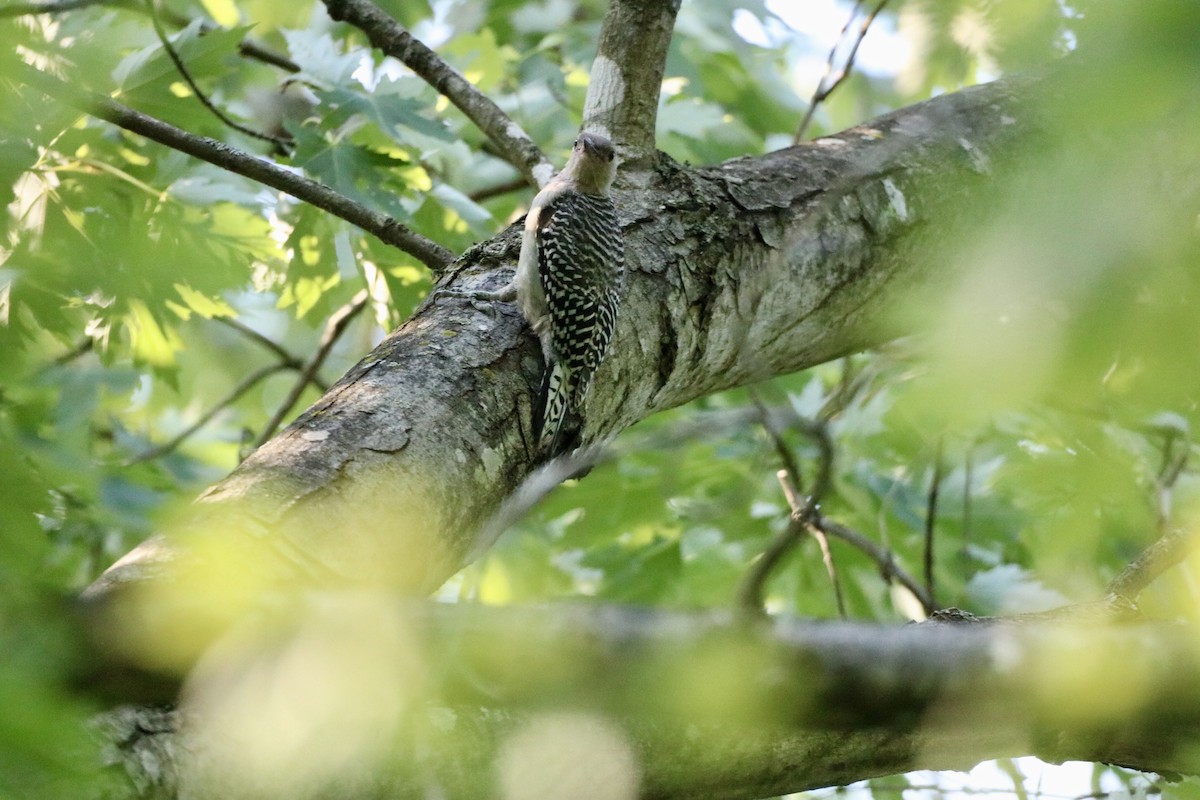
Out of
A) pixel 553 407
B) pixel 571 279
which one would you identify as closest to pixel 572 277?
pixel 571 279

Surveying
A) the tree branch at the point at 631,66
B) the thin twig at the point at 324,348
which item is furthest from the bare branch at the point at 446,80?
the thin twig at the point at 324,348

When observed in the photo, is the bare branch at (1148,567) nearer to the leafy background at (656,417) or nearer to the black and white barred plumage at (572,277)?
the leafy background at (656,417)

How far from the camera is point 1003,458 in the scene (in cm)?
501

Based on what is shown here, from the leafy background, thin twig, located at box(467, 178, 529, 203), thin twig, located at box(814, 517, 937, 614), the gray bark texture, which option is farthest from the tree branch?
thin twig, located at box(467, 178, 529, 203)

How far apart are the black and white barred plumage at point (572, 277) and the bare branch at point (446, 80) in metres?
0.13

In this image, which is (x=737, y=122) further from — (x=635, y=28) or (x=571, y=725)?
(x=571, y=725)

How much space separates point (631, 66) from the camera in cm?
375

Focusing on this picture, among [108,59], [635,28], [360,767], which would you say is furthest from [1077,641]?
Answer: [635,28]

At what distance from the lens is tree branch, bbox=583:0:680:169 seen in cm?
372

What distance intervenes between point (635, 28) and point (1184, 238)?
8.41 feet

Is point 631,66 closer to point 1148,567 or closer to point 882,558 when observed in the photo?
point 882,558

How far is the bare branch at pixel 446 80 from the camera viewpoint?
402cm

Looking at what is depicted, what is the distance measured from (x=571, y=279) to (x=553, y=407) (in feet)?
4.11

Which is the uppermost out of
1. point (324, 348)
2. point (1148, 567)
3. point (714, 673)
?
point (324, 348)
